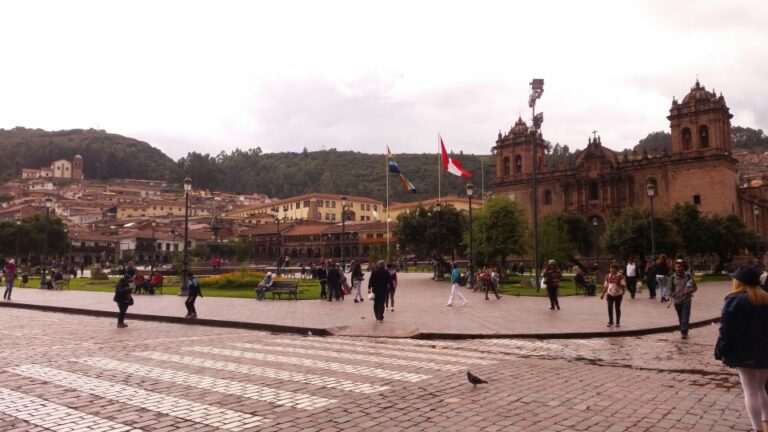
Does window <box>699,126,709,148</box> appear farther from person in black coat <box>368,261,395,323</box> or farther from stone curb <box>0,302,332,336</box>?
stone curb <box>0,302,332,336</box>

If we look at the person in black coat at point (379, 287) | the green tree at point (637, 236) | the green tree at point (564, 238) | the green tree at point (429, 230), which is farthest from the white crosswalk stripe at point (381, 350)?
the green tree at point (637, 236)

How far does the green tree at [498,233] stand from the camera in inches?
1549

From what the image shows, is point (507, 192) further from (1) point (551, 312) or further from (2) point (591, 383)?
(2) point (591, 383)

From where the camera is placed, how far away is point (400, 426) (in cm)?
526

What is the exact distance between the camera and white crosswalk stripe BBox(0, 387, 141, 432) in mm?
5176

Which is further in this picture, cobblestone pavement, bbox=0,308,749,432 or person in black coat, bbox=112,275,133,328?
person in black coat, bbox=112,275,133,328

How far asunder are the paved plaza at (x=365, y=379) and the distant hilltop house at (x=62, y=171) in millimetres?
164459

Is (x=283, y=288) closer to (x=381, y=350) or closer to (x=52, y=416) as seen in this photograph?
(x=381, y=350)

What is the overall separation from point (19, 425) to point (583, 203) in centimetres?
6314

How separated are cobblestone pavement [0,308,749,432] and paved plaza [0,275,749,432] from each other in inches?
1.0

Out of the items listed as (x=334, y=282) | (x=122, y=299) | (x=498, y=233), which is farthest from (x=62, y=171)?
(x=122, y=299)

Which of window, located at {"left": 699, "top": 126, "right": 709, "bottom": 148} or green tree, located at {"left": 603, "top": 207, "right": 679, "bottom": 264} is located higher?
window, located at {"left": 699, "top": 126, "right": 709, "bottom": 148}

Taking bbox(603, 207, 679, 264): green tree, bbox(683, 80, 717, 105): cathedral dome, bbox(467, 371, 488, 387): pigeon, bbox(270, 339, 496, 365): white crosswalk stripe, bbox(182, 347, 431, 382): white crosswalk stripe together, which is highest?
bbox(683, 80, 717, 105): cathedral dome

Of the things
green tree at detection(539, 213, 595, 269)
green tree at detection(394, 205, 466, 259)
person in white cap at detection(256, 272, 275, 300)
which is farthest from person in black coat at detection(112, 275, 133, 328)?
green tree at detection(539, 213, 595, 269)
